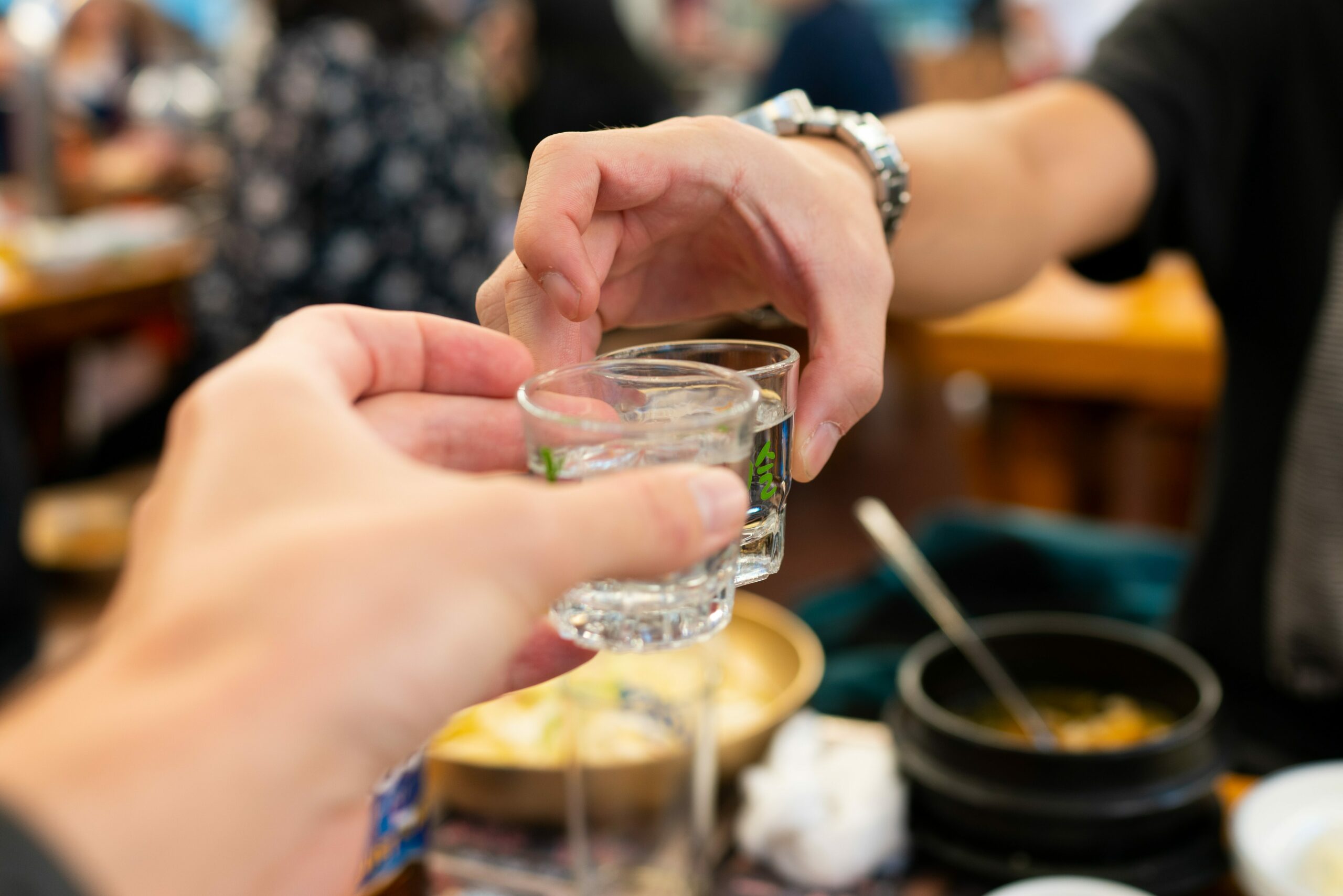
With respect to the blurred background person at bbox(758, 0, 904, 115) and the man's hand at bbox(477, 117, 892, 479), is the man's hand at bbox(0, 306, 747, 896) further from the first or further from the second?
the blurred background person at bbox(758, 0, 904, 115)

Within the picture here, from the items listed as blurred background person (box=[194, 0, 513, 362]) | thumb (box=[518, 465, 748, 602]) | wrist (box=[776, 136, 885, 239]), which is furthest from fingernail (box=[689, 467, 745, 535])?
blurred background person (box=[194, 0, 513, 362])

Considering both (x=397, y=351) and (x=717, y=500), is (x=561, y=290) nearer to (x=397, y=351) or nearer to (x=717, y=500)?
(x=397, y=351)

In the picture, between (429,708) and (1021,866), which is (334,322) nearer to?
(429,708)

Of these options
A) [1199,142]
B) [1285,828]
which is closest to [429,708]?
[1285,828]

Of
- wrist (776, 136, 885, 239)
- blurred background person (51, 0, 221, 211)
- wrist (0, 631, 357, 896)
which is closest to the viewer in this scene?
wrist (0, 631, 357, 896)

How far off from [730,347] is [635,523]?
0.76 feet

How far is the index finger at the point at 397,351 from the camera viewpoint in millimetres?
540

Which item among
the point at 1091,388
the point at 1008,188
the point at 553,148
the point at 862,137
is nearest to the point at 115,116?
the point at 1091,388

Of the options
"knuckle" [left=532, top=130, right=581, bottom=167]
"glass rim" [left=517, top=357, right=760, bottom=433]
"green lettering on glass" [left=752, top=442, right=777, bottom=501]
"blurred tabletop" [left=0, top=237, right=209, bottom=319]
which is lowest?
"blurred tabletop" [left=0, top=237, right=209, bottom=319]

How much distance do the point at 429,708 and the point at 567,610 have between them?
0.17m

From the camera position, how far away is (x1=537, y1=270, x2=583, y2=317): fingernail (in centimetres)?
64

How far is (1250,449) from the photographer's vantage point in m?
1.47

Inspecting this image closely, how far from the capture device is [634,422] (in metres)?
0.62

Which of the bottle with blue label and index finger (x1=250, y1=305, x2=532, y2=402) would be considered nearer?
index finger (x1=250, y1=305, x2=532, y2=402)
